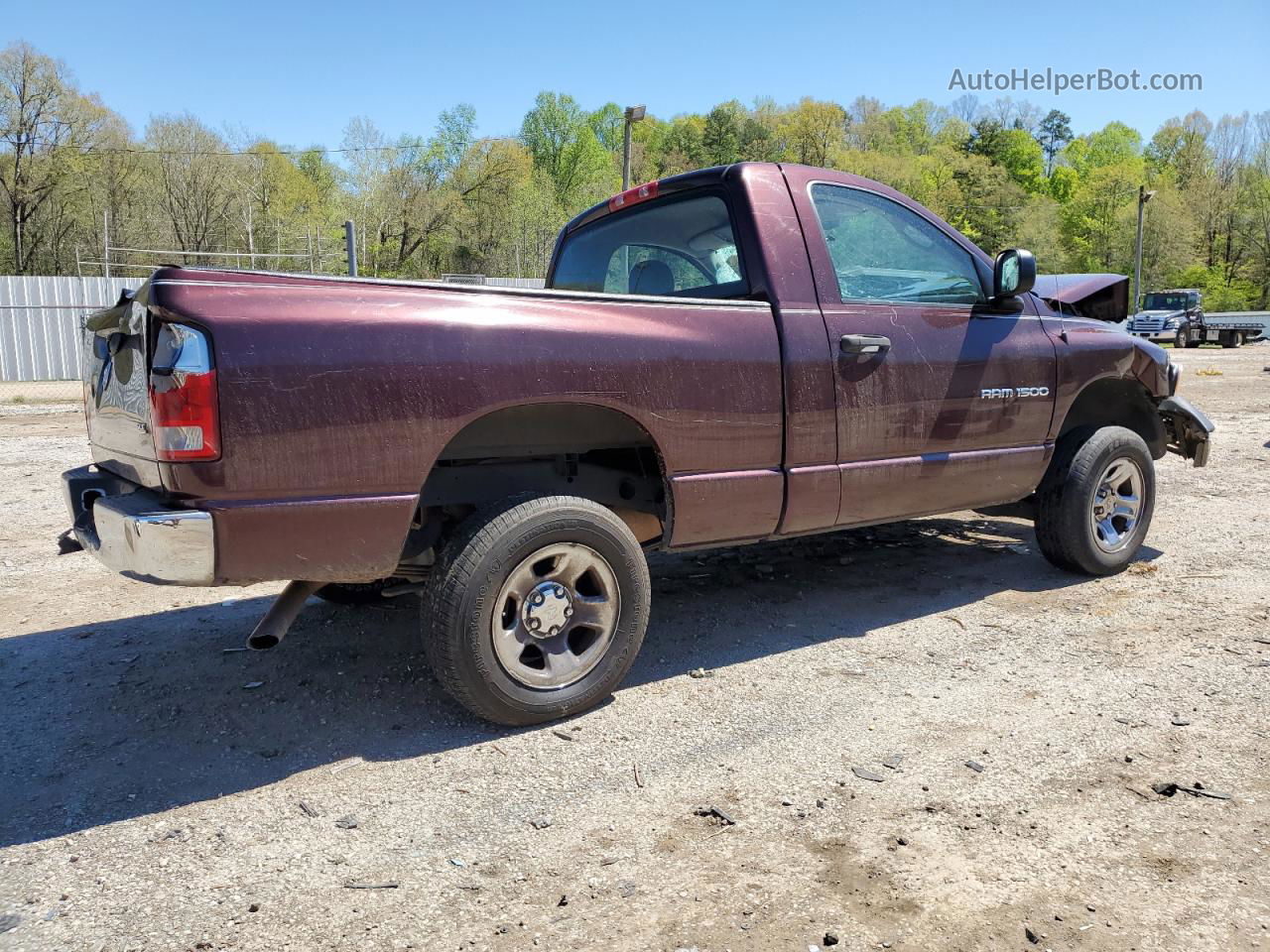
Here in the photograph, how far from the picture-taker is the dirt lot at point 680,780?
222 cm

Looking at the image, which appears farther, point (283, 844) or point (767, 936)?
point (283, 844)

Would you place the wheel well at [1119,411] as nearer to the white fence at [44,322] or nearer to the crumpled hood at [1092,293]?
the crumpled hood at [1092,293]

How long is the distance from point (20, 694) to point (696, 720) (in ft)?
8.69

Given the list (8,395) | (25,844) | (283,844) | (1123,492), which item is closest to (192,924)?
(283,844)

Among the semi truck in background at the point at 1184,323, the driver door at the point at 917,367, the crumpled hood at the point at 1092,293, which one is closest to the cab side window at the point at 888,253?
the driver door at the point at 917,367

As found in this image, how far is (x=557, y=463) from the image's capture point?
3.68 metres

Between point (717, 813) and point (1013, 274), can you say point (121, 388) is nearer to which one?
point (717, 813)

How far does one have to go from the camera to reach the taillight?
2607mm

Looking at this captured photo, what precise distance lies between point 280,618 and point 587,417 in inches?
52.1

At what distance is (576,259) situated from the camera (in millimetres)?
4938

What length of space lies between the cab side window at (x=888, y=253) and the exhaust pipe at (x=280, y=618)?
2.56m

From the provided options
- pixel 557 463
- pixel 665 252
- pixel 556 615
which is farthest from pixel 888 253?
pixel 556 615

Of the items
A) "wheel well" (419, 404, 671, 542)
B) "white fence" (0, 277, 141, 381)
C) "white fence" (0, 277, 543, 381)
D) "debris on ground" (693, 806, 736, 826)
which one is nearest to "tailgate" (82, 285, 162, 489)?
"wheel well" (419, 404, 671, 542)

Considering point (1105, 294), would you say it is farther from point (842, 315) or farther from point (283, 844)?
point (283, 844)
